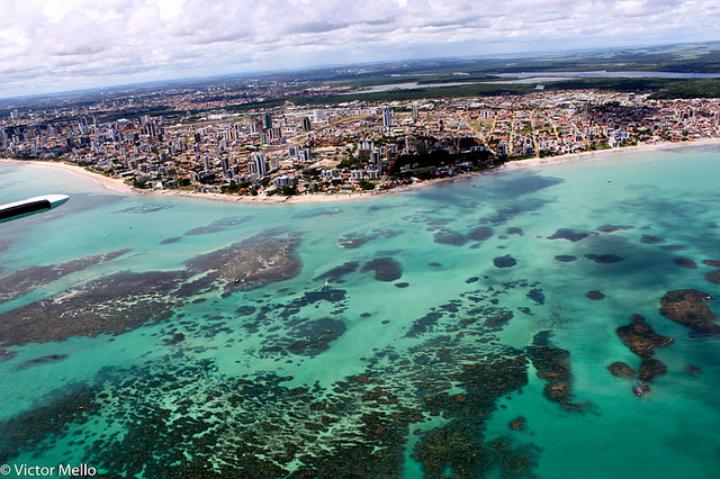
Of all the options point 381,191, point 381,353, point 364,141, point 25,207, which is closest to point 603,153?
point 364,141

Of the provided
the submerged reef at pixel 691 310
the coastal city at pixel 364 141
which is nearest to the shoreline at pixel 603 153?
the coastal city at pixel 364 141

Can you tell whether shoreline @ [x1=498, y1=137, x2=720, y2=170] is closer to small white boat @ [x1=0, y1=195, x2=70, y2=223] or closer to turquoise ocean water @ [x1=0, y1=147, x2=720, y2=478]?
turquoise ocean water @ [x1=0, y1=147, x2=720, y2=478]

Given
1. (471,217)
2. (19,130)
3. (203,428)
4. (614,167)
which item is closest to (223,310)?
(203,428)

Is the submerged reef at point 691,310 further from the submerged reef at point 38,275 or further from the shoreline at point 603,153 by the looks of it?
the submerged reef at point 38,275

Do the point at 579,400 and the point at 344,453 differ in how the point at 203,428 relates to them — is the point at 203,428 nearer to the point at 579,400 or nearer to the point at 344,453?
the point at 344,453

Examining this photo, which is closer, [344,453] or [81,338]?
[344,453]

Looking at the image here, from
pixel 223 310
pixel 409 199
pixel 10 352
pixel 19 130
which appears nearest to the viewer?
pixel 10 352
